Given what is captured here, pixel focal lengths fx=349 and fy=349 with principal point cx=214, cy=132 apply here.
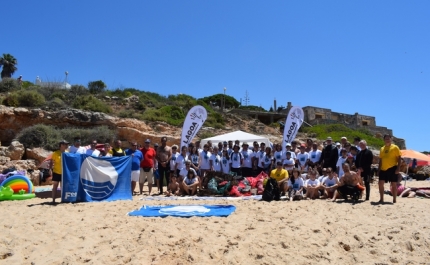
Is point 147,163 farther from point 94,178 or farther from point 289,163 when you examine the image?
point 289,163

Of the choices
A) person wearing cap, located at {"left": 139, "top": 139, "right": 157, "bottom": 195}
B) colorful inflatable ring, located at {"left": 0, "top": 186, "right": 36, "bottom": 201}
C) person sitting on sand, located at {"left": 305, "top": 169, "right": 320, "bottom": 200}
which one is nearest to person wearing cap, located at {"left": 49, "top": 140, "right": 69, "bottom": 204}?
colorful inflatable ring, located at {"left": 0, "top": 186, "right": 36, "bottom": 201}

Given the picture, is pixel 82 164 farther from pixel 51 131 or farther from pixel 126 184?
pixel 51 131

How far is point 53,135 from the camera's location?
16328mm

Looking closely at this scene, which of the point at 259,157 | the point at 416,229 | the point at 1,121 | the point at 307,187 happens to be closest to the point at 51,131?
the point at 1,121

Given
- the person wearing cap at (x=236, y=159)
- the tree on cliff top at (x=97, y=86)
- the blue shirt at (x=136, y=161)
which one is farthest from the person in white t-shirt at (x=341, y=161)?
the tree on cliff top at (x=97, y=86)

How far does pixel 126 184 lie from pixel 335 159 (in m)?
5.80

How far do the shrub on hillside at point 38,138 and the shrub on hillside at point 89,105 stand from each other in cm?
517

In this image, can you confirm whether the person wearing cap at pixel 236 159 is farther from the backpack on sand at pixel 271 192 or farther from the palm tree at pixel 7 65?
the palm tree at pixel 7 65

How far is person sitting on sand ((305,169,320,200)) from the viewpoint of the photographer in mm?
8812

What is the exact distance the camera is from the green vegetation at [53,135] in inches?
616

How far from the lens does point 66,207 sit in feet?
25.2

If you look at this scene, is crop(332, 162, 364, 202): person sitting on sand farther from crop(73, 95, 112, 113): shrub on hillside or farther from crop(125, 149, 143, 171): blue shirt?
crop(73, 95, 112, 113): shrub on hillside

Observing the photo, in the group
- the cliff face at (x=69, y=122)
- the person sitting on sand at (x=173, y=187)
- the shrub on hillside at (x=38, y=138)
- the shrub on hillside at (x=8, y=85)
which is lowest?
the person sitting on sand at (x=173, y=187)

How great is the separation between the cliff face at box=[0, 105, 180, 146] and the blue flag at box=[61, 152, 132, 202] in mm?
9061
